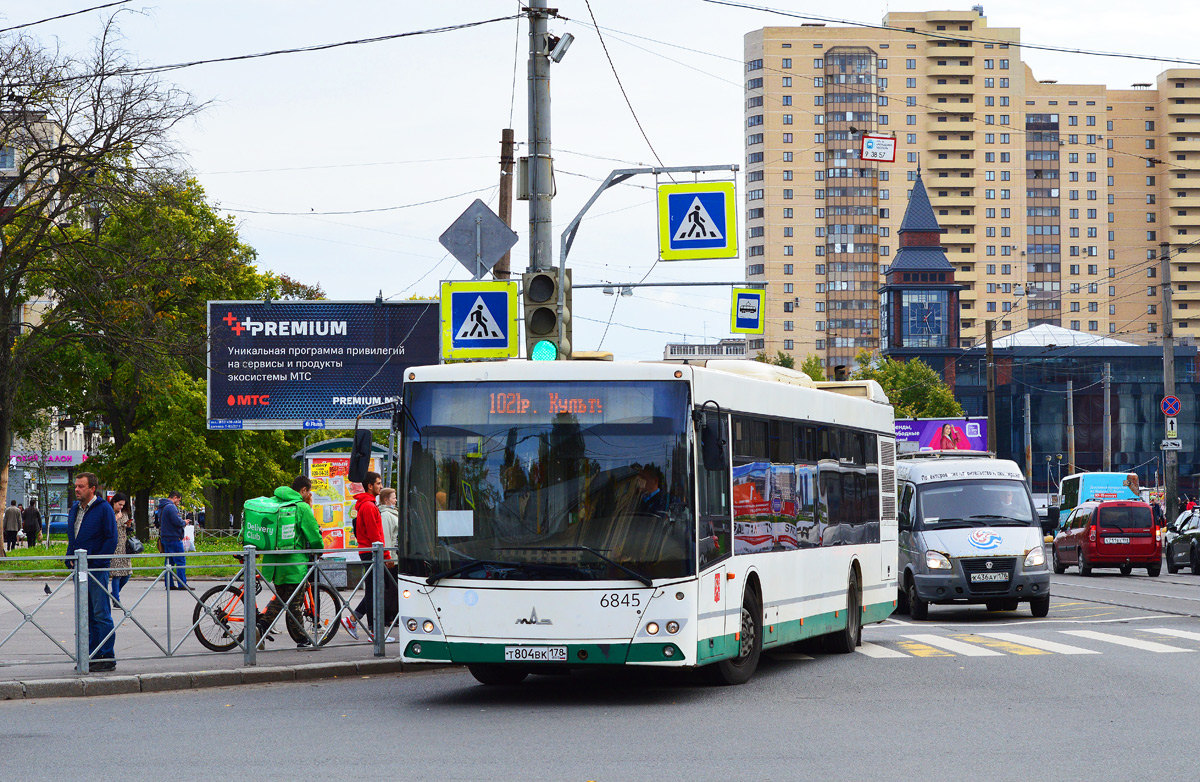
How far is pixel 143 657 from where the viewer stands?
15.2m

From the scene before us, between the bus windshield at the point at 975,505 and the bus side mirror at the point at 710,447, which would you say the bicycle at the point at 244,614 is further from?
the bus windshield at the point at 975,505

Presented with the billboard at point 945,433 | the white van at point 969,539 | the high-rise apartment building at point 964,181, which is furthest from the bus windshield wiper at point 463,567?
the high-rise apartment building at point 964,181

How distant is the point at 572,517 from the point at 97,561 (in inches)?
203

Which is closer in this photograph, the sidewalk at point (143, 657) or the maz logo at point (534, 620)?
the maz logo at point (534, 620)

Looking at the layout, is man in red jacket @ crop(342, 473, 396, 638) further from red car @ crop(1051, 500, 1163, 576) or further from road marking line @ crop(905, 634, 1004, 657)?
red car @ crop(1051, 500, 1163, 576)

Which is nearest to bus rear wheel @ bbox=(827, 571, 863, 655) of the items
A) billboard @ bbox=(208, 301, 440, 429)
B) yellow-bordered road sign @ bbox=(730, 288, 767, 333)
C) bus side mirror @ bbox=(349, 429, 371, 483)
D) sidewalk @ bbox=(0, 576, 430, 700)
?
Answer: sidewalk @ bbox=(0, 576, 430, 700)

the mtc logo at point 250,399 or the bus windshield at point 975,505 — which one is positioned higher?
the mtc logo at point 250,399

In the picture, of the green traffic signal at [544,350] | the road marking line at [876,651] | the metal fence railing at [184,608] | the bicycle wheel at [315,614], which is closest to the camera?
the metal fence railing at [184,608]

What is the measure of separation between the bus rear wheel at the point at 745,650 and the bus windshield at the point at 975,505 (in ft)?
31.0

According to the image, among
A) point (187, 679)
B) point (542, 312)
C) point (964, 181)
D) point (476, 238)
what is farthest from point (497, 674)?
point (964, 181)

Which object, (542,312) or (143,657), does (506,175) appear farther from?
(143,657)

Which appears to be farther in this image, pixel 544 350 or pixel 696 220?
pixel 696 220

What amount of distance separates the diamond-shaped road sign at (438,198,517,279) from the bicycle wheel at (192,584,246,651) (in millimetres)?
4590

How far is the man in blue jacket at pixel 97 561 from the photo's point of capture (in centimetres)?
1430
